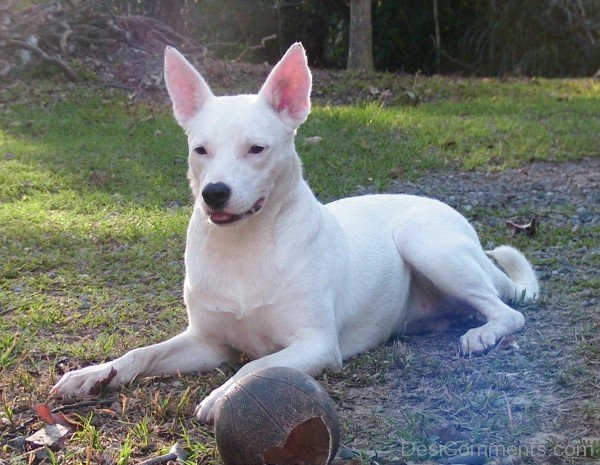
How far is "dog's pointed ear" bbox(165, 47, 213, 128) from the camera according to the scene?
393 centimetres

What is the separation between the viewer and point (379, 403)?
3.42 m

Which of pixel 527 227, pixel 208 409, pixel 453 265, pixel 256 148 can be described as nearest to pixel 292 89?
pixel 256 148

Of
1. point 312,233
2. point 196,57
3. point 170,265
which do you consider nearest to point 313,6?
point 196,57

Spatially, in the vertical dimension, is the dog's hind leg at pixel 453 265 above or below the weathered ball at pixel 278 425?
below

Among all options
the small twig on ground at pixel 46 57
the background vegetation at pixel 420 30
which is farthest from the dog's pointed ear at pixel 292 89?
the background vegetation at pixel 420 30

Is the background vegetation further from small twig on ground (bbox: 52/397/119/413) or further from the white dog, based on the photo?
small twig on ground (bbox: 52/397/119/413)

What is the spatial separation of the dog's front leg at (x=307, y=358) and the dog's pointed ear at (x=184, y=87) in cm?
111

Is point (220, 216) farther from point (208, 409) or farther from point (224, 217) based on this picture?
point (208, 409)

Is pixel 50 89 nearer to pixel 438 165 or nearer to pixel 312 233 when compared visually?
pixel 438 165

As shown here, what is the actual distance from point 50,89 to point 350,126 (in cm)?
393

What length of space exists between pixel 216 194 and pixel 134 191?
13.3 feet

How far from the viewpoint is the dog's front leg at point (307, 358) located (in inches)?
138

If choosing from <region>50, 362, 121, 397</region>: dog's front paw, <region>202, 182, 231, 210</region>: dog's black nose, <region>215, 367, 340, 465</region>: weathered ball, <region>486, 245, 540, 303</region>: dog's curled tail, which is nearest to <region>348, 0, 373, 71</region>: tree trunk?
<region>486, 245, 540, 303</region>: dog's curled tail

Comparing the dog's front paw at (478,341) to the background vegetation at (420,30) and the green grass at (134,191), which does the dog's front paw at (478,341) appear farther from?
the background vegetation at (420,30)
